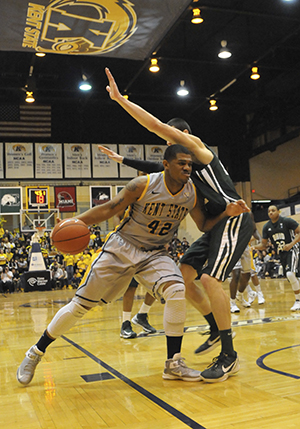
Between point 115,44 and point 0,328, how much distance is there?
692 centimetres

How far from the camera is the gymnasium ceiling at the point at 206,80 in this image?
603 inches

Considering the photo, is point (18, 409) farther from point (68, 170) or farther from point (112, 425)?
point (68, 170)

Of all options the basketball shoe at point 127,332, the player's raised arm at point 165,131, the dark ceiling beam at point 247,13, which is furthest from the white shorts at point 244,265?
the dark ceiling beam at point 247,13

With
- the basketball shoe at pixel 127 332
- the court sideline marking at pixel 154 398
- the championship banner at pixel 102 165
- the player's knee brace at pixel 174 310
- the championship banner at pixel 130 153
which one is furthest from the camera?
the championship banner at pixel 130 153

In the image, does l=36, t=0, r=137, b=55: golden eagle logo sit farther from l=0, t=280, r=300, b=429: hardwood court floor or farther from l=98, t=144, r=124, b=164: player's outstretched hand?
l=0, t=280, r=300, b=429: hardwood court floor

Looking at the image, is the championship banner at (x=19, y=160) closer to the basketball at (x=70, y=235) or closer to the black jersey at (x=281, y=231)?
the black jersey at (x=281, y=231)

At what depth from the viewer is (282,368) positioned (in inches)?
135

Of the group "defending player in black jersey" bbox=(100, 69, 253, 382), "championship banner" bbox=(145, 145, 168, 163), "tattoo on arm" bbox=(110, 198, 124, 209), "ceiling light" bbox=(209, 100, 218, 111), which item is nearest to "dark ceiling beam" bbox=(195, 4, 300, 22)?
"ceiling light" bbox=(209, 100, 218, 111)

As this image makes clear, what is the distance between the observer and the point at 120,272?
349 cm

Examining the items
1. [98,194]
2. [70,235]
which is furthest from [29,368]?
[98,194]

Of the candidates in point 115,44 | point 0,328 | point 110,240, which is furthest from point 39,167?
point 110,240

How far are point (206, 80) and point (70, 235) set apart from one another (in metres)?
18.1

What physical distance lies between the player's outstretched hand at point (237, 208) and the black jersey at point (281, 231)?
443 cm

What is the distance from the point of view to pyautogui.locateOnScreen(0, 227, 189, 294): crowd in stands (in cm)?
1655
